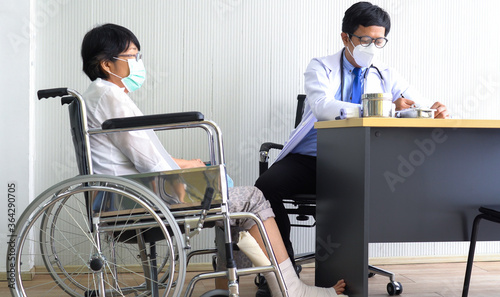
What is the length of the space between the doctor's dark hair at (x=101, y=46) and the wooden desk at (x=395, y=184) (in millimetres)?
736

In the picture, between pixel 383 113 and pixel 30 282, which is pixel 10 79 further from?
pixel 383 113

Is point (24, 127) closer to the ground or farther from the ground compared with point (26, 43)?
closer to the ground

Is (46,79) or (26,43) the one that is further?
(46,79)

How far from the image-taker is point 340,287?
1.78 meters

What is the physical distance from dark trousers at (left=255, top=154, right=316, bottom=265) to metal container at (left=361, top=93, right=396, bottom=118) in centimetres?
61

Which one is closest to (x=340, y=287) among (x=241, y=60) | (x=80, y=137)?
(x=80, y=137)

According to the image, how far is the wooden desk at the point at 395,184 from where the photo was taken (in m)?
1.69

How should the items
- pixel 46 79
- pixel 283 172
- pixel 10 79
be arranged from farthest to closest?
1. pixel 46 79
2. pixel 10 79
3. pixel 283 172

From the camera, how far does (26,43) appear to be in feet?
8.55

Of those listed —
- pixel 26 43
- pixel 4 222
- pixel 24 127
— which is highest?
pixel 26 43

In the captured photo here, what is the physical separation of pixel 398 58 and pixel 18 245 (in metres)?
2.31

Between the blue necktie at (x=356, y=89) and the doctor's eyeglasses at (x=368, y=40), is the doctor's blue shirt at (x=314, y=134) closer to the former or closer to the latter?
the blue necktie at (x=356, y=89)

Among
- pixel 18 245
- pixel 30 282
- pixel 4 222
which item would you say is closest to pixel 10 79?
pixel 4 222

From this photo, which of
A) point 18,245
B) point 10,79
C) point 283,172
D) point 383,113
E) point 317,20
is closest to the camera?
point 18,245
